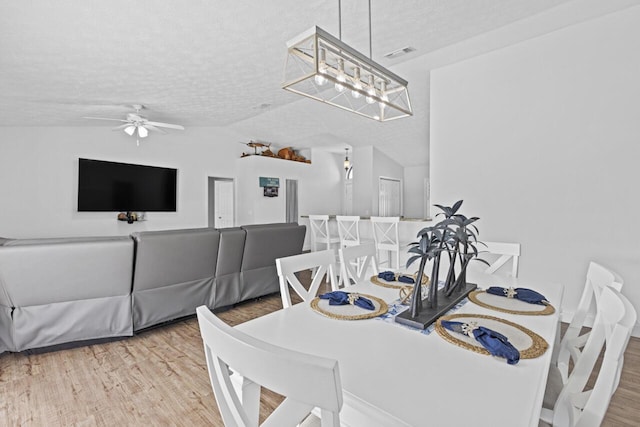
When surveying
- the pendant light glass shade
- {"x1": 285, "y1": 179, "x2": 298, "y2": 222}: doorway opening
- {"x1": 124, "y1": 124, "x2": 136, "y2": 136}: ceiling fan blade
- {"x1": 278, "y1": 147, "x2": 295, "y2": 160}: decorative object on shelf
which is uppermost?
{"x1": 278, "y1": 147, "x2": 295, "y2": 160}: decorative object on shelf

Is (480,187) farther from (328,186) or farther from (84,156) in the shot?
(84,156)

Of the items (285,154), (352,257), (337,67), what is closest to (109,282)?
→ (352,257)

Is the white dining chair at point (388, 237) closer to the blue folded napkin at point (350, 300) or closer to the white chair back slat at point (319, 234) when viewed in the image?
the white chair back slat at point (319, 234)

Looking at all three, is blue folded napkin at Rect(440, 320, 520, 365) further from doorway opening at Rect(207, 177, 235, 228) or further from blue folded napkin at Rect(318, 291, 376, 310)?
doorway opening at Rect(207, 177, 235, 228)

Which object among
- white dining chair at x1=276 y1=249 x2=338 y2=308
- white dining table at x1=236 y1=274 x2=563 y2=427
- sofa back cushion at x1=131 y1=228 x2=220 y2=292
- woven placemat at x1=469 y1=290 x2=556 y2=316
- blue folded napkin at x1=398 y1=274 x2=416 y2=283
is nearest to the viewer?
white dining table at x1=236 y1=274 x2=563 y2=427

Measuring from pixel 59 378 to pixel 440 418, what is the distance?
260cm

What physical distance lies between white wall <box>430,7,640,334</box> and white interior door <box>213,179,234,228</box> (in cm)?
490

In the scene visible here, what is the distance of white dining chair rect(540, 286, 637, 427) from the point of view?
2.62 ft

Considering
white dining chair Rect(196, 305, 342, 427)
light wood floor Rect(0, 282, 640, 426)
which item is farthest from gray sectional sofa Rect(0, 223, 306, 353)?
white dining chair Rect(196, 305, 342, 427)

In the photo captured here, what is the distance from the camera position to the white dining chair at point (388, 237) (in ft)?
13.4

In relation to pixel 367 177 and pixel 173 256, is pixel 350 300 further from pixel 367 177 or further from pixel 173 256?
pixel 367 177

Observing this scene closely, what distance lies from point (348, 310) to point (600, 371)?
82 cm

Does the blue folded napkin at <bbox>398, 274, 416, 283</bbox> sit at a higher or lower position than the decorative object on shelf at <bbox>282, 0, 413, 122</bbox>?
lower

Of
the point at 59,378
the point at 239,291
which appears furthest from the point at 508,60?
the point at 59,378
